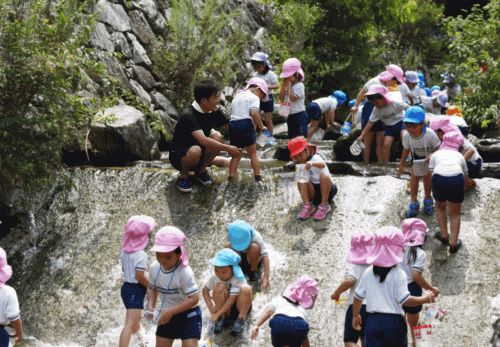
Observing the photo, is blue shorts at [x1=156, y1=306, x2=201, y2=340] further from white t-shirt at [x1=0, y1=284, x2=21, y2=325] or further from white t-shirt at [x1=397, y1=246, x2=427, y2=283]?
white t-shirt at [x1=397, y1=246, x2=427, y2=283]

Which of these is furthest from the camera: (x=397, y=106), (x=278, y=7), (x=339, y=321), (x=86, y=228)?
(x=278, y=7)

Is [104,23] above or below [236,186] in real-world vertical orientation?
above

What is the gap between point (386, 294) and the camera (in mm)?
4609

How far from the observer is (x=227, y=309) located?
18.9 feet

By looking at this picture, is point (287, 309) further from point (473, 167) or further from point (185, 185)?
point (473, 167)

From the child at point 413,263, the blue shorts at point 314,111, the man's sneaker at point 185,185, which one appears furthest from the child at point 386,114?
the child at point 413,263

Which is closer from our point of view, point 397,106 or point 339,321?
point 339,321

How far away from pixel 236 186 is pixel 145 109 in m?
3.71

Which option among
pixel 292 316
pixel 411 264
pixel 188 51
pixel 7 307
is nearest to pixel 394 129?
pixel 411 264

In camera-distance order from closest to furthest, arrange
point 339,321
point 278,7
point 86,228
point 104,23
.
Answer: point 339,321 < point 86,228 < point 104,23 < point 278,7

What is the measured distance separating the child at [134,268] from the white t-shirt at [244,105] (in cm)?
326

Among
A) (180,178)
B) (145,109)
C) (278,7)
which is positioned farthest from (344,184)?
(278,7)

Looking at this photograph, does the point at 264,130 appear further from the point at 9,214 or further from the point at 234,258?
the point at 9,214

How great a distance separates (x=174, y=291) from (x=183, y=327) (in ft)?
1.07
